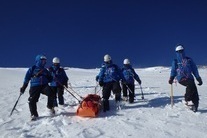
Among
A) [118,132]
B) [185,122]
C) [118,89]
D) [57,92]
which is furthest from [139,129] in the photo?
[57,92]

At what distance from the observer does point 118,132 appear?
8133mm

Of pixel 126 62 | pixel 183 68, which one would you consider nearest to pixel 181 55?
pixel 183 68

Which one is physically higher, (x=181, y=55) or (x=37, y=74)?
(x=181, y=55)

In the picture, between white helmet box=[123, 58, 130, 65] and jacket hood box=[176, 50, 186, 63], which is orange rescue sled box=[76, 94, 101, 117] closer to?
jacket hood box=[176, 50, 186, 63]

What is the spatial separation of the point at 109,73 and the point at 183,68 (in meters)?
2.80

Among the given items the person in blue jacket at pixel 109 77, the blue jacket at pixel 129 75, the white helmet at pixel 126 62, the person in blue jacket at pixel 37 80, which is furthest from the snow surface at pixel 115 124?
the white helmet at pixel 126 62

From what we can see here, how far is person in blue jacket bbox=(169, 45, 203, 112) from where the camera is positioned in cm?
1053

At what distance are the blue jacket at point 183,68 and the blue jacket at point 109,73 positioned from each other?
2.16m

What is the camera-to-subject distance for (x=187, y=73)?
1078cm

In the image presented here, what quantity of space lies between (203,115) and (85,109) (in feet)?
13.0

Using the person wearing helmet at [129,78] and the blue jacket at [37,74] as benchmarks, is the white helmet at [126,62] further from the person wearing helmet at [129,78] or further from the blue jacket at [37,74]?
the blue jacket at [37,74]

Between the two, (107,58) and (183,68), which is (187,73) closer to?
(183,68)

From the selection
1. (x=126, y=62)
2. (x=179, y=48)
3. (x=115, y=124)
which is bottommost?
(x=115, y=124)

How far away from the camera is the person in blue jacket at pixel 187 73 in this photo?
34.6 ft
